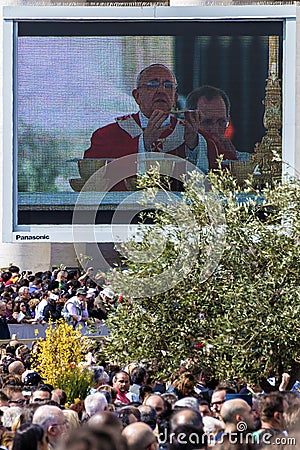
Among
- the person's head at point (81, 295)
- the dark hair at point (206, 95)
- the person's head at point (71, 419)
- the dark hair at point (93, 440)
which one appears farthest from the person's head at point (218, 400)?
the dark hair at point (206, 95)

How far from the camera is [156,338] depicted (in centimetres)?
1333

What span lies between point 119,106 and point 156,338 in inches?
443

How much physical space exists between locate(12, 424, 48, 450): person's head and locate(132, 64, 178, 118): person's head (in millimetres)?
17656

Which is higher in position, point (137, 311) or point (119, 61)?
point (119, 61)

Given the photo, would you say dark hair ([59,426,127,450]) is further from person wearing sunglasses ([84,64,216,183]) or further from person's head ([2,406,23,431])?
person wearing sunglasses ([84,64,216,183])

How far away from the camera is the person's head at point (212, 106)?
78.4ft

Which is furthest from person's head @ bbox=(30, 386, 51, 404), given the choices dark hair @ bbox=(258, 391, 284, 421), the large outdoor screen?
the large outdoor screen

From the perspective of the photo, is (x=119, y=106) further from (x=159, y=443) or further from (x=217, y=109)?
(x=159, y=443)

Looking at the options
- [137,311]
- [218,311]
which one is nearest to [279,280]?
[218,311]

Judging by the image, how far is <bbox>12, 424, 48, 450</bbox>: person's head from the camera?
6.39 meters

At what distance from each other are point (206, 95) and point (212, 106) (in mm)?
262

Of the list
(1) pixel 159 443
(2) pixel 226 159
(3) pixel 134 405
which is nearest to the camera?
(1) pixel 159 443

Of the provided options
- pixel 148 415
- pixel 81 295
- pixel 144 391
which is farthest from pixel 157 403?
pixel 81 295

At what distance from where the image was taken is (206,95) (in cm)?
2397
